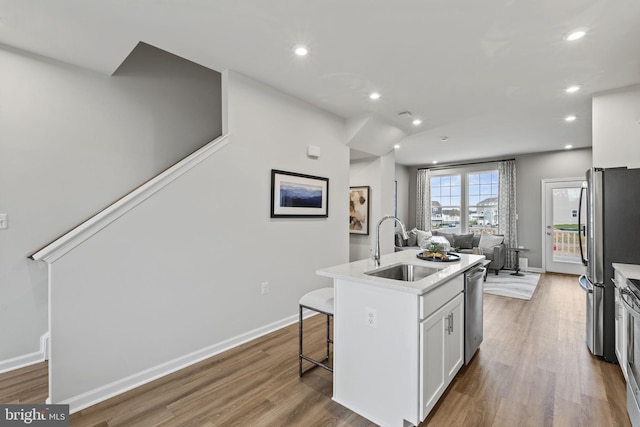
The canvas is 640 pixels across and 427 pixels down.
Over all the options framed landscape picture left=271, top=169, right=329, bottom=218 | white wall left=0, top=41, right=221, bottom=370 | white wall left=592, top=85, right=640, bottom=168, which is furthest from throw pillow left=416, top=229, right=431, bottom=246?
white wall left=0, top=41, right=221, bottom=370

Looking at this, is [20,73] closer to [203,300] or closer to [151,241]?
[151,241]

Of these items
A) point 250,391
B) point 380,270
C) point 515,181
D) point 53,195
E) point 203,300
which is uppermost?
point 515,181

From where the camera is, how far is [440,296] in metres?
1.93

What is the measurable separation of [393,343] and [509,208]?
20.8 ft

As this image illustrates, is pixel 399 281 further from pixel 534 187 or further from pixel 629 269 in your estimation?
pixel 534 187

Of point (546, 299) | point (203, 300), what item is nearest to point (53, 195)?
point (203, 300)

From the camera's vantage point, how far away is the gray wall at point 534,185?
6.25 meters

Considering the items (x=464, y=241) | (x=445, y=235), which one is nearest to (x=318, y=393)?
(x=464, y=241)

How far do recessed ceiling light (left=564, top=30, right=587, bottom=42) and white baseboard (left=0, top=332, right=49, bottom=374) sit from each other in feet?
15.6

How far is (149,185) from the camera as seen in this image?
2.30 m

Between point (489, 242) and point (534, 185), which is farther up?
point (534, 185)

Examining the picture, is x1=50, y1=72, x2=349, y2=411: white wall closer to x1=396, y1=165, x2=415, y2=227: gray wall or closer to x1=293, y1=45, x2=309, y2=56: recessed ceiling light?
x1=293, y1=45, x2=309, y2=56: recessed ceiling light

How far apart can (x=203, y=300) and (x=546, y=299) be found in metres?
4.84

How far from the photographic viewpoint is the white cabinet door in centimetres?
174
